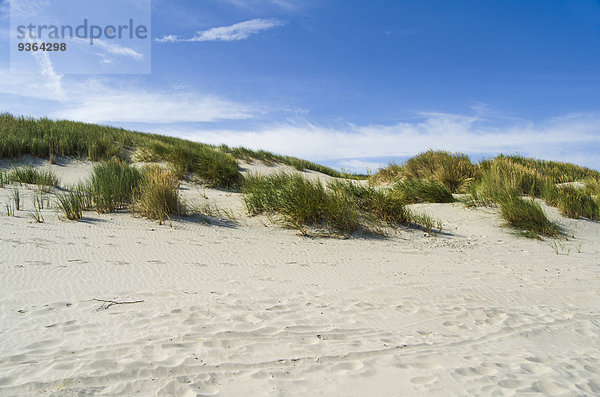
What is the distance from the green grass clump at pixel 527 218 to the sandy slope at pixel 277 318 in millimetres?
1852

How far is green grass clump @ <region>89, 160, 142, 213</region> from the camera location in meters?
6.75

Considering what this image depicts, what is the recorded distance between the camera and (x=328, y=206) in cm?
674

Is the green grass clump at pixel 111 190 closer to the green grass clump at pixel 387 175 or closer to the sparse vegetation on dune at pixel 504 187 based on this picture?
the sparse vegetation on dune at pixel 504 187

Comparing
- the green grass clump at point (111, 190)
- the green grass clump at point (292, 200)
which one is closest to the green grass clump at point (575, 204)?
the green grass clump at point (292, 200)

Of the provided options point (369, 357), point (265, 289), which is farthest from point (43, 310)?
point (369, 357)

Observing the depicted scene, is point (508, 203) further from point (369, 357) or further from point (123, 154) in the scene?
point (123, 154)

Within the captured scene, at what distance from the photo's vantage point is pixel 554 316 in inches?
137

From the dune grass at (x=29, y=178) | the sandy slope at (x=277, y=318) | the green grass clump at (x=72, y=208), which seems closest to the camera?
the sandy slope at (x=277, y=318)

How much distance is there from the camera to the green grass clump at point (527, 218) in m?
7.44

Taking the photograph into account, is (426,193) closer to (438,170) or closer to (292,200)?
(438,170)

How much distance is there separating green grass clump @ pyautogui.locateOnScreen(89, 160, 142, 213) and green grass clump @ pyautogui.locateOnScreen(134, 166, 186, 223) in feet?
1.26

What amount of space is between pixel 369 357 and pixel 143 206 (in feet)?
17.1

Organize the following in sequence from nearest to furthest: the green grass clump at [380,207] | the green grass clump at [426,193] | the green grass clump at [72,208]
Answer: the green grass clump at [72,208] < the green grass clump at [380,207] < the green grass clump at [426,193]

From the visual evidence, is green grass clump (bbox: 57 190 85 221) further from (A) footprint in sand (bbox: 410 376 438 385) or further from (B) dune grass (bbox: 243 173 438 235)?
(A) footprint in sand (bbox: 410 376 438 385)
